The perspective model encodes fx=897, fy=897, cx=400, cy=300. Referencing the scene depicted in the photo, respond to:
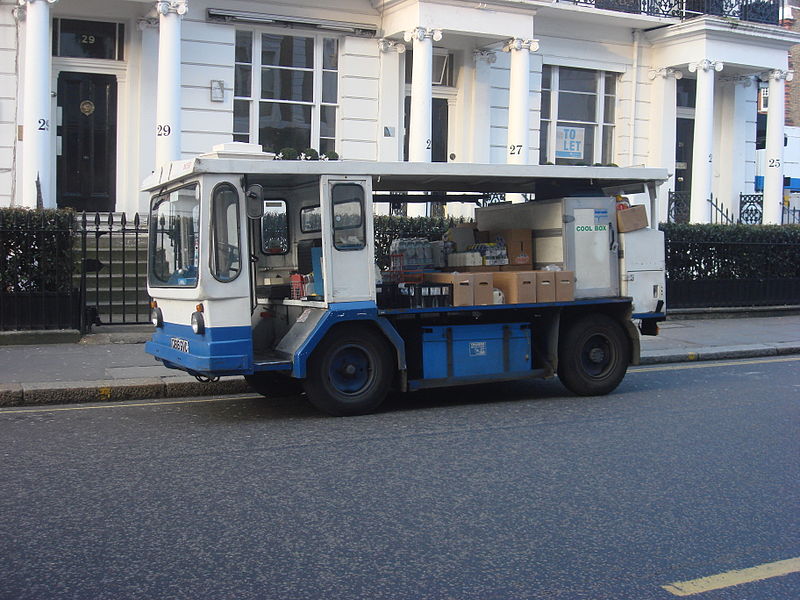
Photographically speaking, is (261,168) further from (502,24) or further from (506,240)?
(502,24)

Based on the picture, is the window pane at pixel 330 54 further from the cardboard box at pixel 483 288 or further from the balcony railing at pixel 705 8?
the cardboard box at pixel 483 288

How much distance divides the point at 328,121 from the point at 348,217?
10.7 m

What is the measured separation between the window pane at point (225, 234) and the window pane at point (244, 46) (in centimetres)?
1060

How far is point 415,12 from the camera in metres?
17.5

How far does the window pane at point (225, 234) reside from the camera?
8164mm

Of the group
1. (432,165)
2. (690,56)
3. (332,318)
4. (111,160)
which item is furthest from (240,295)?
(690,56)

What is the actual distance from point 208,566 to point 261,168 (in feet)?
14.4

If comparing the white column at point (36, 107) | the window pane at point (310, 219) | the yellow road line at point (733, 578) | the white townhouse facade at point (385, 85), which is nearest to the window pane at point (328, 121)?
the white townhouse facade at point (385, 85)

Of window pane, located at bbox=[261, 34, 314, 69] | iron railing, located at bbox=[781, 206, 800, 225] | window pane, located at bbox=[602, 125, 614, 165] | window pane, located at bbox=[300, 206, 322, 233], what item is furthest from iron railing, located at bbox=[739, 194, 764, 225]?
window pane, located at bbox=[300, 206, 322, 233]

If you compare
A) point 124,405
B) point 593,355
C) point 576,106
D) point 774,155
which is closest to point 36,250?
point 124,405

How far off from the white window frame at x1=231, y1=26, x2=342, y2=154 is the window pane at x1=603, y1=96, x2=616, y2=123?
7.12 m

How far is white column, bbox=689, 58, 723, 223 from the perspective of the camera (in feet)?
67.4

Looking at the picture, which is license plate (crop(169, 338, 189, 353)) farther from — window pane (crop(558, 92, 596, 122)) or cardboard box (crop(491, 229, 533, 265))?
window pane (crop(558, 92, 596, 122))

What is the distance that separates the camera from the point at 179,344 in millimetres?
8578
